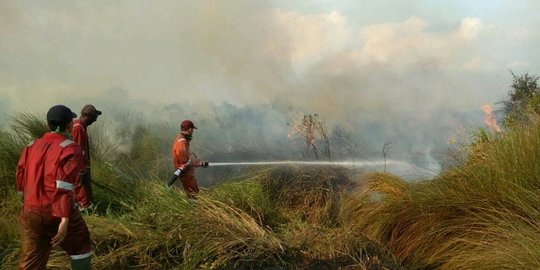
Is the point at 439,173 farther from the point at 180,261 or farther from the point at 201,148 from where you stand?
the point at 201,148

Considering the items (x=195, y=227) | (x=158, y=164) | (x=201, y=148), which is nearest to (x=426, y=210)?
(x=195, y=227)

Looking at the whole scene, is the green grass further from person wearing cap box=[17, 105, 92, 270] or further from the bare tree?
the bare tree

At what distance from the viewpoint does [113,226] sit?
16.9ft

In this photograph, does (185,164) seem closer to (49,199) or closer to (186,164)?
(186,164)

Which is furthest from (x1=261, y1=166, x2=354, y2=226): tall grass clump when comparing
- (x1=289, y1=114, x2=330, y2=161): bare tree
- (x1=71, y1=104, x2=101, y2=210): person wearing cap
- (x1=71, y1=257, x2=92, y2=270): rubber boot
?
(x1=71, y1=257, x2=92, y2=270): rubber boot

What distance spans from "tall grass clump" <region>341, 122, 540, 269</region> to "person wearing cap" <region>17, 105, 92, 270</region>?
8.46ft

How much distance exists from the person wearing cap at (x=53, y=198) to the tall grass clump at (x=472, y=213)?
2.58 meters

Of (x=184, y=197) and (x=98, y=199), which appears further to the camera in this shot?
(x=98, y=199)

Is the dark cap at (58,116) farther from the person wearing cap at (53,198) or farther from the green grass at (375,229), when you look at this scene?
the green grass at (375,229)

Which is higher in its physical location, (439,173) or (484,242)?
(439,173)

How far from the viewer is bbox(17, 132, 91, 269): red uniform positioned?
3.95m

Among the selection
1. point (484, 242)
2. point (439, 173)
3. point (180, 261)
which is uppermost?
point (439, 173)

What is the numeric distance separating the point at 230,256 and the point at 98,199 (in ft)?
10.9

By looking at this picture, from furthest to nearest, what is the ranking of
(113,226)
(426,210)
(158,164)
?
(158,164)
(113,226)
(426,210)
